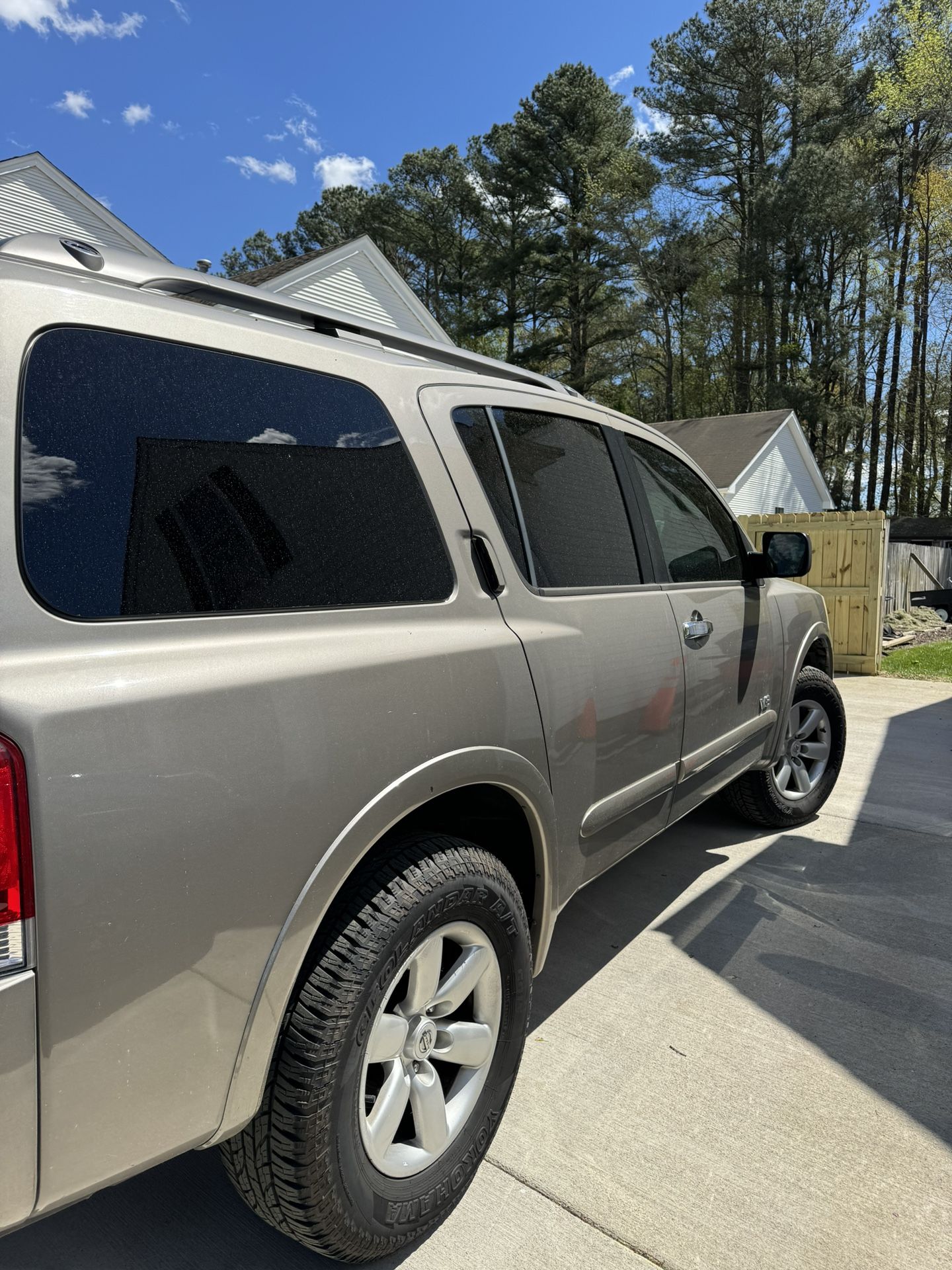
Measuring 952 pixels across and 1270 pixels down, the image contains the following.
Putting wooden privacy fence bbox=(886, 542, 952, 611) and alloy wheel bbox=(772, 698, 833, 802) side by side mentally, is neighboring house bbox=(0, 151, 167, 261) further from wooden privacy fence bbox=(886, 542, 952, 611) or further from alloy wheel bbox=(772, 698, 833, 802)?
wooden privacy fence bbox=(886, 542, 952, 611)

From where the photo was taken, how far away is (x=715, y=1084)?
8.12 ft

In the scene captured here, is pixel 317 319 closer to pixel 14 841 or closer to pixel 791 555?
pixel 14 841

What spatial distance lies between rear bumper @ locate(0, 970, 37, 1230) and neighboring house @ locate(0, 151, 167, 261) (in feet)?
39.8

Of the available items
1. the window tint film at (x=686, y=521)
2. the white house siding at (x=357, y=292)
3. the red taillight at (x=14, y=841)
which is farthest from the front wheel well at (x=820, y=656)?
the white house siding at (x=357, y=292)

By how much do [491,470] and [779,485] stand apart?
1083 inches

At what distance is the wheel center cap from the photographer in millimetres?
1836

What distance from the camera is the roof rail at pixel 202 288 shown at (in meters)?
1.57

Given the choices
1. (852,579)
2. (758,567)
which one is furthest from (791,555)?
(852,579)

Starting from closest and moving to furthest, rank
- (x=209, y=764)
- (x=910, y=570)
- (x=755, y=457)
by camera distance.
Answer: (x=209, y=764) → (x=910, y=570) → (x=755, y=457)

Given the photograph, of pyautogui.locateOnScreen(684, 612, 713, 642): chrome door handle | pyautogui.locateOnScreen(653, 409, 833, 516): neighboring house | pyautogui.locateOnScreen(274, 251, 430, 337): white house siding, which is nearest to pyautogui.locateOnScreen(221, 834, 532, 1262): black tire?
pyautogui.locateOnScreen(684, 612, 713, 642): chrome door handle

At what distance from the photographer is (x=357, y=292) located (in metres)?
16.5

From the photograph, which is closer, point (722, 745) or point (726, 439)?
point (722, 745)

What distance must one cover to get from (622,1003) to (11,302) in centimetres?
262

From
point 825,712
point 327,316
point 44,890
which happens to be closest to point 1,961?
point 44,890
